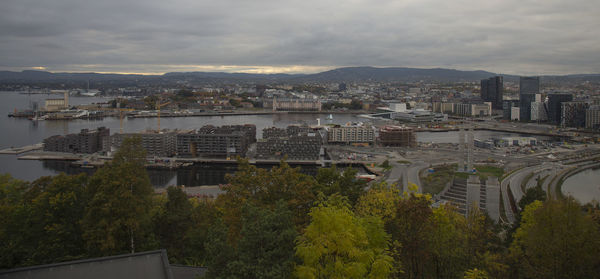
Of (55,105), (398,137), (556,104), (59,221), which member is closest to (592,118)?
(556,104)

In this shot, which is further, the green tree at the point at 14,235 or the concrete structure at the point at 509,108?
the concrete structure at the point at 509,108

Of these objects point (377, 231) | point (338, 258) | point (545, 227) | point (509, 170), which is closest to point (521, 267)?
point (545, 227)

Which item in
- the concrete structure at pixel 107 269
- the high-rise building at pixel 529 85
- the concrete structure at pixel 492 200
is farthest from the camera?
the high-rise building at pixel 529 85

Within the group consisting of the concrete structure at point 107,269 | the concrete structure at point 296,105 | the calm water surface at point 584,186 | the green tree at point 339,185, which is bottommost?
the calm water surface at point 584,186

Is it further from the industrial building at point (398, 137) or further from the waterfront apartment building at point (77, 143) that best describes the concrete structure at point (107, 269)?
the industrial building at point (398, 137)

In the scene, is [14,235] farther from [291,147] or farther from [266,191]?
[291,147]

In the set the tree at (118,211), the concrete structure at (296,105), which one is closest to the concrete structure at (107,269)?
the tree at (118,211)

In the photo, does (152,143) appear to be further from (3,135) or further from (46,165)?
(3,135)
